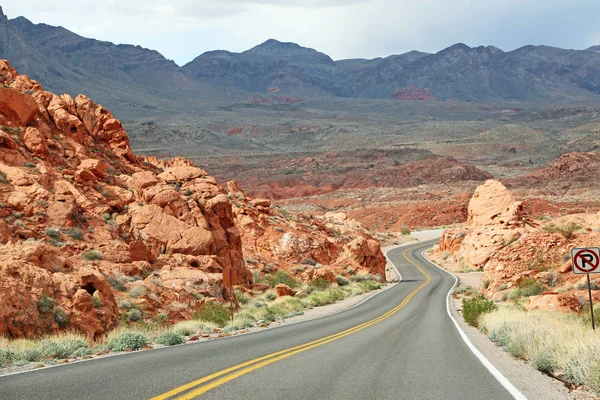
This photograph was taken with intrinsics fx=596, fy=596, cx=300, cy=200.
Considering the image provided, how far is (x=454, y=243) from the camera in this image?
2479 inches

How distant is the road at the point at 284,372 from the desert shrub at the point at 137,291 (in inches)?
193

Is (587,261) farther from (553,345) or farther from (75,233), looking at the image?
(75,233)

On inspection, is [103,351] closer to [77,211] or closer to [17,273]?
[17,273]

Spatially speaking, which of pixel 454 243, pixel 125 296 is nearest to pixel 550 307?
pixel 125 296

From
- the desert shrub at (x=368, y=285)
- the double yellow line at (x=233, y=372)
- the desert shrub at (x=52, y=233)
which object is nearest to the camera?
the double yellow line at (x=233, y=372)

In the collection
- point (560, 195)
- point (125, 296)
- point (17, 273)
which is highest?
point (17, 273)

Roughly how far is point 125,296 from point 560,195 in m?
97.1

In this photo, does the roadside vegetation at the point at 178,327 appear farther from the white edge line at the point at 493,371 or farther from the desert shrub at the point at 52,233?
the white edge line at the point at 493,371

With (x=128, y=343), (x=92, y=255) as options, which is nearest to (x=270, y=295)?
(x=92, y=255)

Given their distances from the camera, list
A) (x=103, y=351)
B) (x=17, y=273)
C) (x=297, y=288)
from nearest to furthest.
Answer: (x=103, y=351) → (x=17, y=273) → (x=297, y=288)

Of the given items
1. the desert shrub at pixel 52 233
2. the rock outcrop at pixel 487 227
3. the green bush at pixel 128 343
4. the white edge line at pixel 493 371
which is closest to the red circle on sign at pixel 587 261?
the white edge line at pixel 493 371

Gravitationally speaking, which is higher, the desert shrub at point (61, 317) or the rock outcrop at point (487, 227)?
the desert shrub at point (61, 317)

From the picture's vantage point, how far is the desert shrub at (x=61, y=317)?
582 inches

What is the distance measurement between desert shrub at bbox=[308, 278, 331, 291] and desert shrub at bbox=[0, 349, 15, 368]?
87.9ft
